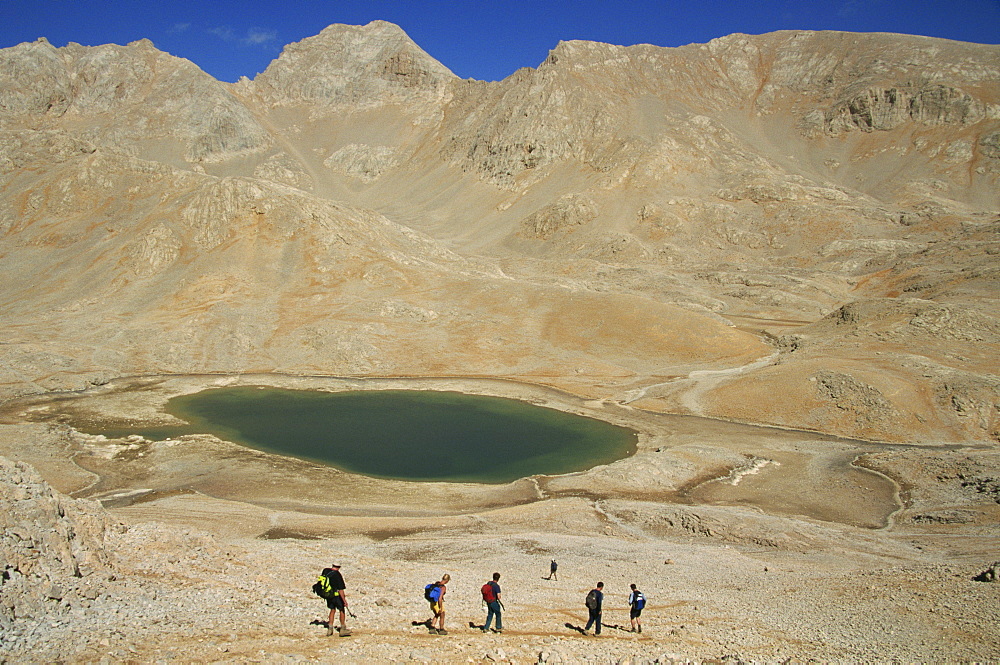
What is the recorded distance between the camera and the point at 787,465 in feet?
124

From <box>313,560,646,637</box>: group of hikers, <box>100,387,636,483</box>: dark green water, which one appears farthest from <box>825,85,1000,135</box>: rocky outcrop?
<box>313,560,646,637</box>: group of hikers

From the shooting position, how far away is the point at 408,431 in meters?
44.7

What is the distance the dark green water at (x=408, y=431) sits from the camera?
3800cm

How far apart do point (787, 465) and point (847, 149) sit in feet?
455

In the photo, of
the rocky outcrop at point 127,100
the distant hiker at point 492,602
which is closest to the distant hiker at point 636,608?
the distant hiker at point 492,602

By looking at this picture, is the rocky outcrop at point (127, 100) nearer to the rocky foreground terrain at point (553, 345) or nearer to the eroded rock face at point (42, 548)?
the rocky foreground terrain at point (553, 345)

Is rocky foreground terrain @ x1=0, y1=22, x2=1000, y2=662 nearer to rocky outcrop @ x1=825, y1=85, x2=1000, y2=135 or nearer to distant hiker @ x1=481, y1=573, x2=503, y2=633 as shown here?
distant hiker @ x1=481, y1=573, x2=503, y2=633

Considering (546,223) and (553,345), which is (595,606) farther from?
(546,223)

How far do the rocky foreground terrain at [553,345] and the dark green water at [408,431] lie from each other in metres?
2.56

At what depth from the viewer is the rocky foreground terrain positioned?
51.2 feet

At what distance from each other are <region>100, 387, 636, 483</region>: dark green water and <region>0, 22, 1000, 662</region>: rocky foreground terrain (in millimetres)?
2557

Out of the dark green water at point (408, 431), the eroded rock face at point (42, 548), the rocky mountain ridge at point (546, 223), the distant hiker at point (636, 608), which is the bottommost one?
the distant hiker at point (636, 608)

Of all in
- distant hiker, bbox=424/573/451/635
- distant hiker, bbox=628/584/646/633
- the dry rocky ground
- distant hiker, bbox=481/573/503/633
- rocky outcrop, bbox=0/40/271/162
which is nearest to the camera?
the dry rocky ground

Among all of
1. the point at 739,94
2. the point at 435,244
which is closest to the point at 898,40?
the point at 739,94
